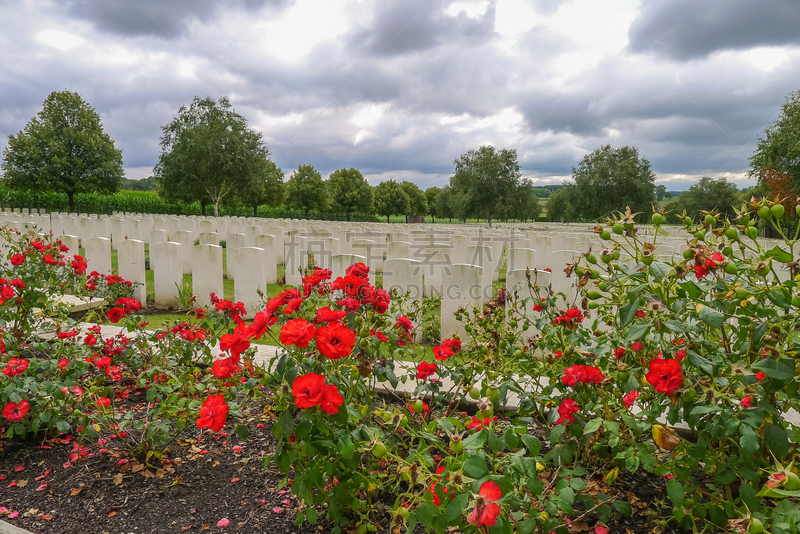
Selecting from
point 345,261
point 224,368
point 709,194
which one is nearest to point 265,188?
point 345,261

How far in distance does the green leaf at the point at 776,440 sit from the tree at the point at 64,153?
34120 millimetres

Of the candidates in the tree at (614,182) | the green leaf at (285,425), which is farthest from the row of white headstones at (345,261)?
the tree at (614,182)

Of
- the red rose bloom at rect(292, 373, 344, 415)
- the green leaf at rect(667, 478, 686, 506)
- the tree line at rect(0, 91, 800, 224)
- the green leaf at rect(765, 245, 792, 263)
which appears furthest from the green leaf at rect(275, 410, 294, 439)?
the tree line at rect(0, 91, 800, 224)

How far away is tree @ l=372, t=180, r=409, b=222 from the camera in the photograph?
6662 centimetres

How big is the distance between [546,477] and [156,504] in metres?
1.86

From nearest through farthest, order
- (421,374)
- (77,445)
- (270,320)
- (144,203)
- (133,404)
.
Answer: (270,320)
(421,374)
(77,445)
(133,404)
(144,203)

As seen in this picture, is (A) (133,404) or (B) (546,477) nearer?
(B) (546,477)

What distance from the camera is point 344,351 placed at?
125 centimetres

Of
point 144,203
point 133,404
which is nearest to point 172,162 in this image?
point 144,203

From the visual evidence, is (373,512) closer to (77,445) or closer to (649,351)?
(649,351)

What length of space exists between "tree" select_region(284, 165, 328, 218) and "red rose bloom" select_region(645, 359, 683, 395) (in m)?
44.8

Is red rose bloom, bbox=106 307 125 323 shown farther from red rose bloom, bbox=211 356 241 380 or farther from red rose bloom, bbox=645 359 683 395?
red rose bloom, bbox=645 359 683 395

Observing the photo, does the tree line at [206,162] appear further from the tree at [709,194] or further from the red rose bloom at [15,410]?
the tree at [709,194]

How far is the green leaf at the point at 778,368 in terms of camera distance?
1.10 meters
